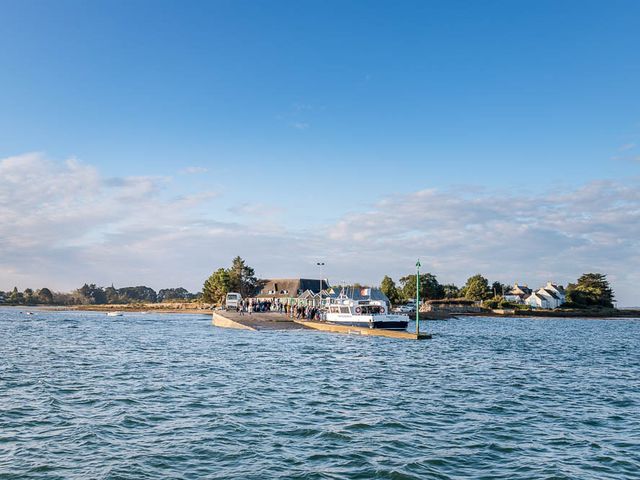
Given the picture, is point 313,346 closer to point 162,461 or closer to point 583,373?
point 583,373

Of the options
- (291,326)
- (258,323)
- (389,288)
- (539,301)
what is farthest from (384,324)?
(539,301)

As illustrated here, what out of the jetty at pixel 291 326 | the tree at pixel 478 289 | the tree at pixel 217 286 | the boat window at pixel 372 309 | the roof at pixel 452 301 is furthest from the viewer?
the tree at pixel 478 289

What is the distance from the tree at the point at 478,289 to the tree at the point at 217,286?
3250 inches

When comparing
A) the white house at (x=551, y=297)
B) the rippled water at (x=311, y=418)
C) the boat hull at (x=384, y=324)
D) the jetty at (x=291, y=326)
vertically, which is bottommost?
the rippled water at (x=311, y=418)

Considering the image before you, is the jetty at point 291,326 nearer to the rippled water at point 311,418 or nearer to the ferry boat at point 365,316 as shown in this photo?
the ferry boat at point 365,316

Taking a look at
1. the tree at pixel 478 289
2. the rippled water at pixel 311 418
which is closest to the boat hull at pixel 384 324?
the rippled water at pixel 311 418

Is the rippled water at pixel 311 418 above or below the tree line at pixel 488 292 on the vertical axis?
below

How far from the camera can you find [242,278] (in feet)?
558

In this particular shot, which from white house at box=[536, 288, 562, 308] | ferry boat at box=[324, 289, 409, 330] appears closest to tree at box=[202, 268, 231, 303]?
ferry boat at box=[324, 289, 409, 330]

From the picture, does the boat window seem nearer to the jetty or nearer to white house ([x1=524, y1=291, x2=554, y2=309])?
the jetty

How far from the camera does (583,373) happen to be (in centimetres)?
→ 3672

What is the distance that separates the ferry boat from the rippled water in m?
25.6

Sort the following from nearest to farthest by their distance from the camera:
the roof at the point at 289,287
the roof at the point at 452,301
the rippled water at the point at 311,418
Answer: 1. the rippled water at the point at 311,418
2. the roof at the point at 289,287
3. the roof at the point at 452,301

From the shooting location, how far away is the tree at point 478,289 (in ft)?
612
